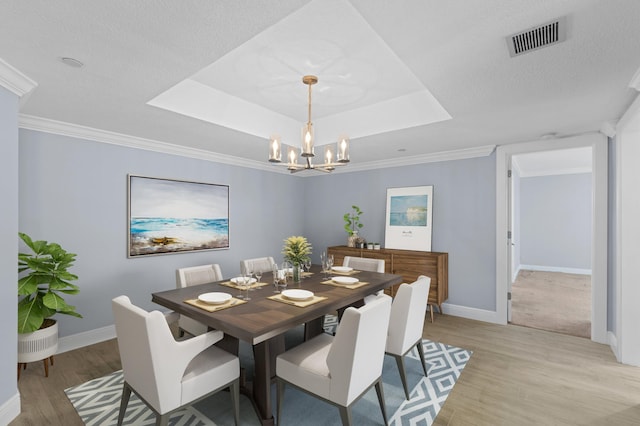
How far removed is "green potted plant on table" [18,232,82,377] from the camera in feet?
8.25

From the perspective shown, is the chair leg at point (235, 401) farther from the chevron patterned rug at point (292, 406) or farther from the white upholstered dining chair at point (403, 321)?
the white upholstered dining chair at point (403, 321)

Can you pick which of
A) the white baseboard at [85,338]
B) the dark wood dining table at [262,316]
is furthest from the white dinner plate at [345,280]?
the white baseboard at [85,338]

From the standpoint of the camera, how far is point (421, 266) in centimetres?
420

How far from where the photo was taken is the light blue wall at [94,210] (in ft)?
9.98

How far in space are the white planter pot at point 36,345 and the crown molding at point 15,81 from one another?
194cm

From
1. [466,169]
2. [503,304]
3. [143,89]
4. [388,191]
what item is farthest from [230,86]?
[503,304]

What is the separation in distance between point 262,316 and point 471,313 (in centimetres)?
348

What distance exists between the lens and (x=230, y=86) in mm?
2961

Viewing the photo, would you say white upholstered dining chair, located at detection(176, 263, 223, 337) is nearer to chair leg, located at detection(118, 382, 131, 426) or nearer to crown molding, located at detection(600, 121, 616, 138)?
chair leg, located at detection(118, 382, 131, 426)

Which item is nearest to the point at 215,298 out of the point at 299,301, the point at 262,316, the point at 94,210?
the point at 262,316

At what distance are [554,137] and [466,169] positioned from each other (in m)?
1.05

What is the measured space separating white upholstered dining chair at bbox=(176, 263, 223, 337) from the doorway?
217 inches

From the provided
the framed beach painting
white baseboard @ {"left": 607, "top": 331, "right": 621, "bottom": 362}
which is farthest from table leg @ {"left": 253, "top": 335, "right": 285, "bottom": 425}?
white baseboard @ {"left": 607, "top": 331, "right": 621, "bottom": 362}

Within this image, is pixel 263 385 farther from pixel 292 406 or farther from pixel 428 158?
pixel 428 158
